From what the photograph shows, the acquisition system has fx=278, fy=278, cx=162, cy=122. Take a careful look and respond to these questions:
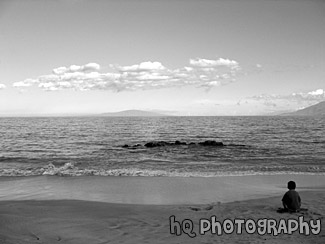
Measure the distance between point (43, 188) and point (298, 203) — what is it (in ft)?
34.0

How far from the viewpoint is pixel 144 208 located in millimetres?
9367

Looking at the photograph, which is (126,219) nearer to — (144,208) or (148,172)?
(144,208)

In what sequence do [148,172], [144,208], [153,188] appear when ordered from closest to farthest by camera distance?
[144,208]
[153,188]
[148,172]

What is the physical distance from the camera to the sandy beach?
688cm

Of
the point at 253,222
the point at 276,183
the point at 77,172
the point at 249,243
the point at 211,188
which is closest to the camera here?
the point at 249,243

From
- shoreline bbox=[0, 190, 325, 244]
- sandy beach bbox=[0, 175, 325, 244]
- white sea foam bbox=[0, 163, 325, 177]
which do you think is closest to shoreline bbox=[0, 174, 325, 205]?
sandy beach bbox=[0, 175, 325, 244]

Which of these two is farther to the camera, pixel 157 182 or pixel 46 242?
pixel 157 182

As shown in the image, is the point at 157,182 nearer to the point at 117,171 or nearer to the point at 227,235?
the point at 117,171

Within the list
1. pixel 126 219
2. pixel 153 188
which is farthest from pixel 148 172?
pixel 126 219

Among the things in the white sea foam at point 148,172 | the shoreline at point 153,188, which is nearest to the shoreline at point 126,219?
the shoreline at point 153,188

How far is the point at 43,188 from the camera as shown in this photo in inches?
494

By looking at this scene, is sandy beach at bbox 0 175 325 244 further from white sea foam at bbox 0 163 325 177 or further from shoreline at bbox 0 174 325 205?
white sea foam at bbox 0 163 325 177

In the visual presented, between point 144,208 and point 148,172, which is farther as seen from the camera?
point 148,172

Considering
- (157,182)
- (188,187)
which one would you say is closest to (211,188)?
(188,187)
